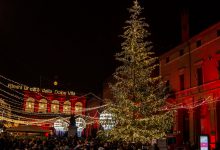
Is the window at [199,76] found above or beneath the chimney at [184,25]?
beneath

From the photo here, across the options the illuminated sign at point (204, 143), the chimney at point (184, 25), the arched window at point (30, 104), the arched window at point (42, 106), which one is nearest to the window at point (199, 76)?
the chimney at point (184, 25)

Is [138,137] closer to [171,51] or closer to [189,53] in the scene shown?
[189,53]

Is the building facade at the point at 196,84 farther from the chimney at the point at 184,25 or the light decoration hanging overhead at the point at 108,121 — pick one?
the light decoration hanging overhead at the point at 108,121

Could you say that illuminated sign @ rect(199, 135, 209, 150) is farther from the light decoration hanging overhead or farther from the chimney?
the chimney

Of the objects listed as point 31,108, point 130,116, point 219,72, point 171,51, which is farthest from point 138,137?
point 31,108

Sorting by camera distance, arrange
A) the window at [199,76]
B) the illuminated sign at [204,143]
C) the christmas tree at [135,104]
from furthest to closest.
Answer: the window at [199,76]
the christmas tree at [135,104]
the illuminated sign at [204,143]

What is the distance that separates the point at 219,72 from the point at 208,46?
2762 mm

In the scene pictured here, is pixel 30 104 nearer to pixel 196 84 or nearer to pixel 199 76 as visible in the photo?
pixel 196 84

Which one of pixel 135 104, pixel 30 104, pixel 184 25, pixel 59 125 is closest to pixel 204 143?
pixel 135 104

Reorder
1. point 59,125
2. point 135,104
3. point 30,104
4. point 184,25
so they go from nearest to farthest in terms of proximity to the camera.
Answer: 1. point 135,104
2. point 184,25
3. point 59,125
4. point 30,104

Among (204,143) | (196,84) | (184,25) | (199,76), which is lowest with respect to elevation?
(204,143)

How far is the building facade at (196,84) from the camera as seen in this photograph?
31.2 meters

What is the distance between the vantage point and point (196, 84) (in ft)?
113

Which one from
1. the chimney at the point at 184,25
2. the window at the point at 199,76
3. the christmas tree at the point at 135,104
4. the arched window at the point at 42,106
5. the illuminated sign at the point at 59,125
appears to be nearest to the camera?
the christmas tree at the point at 135,104
